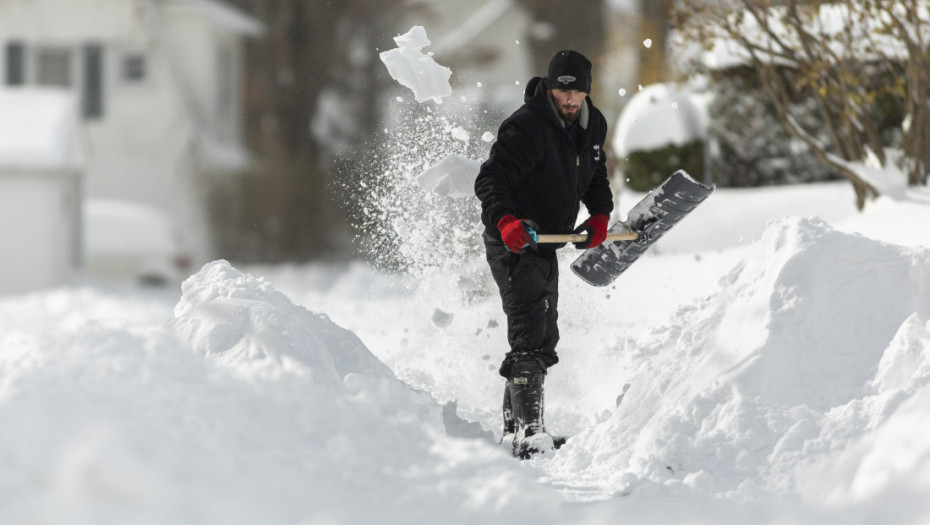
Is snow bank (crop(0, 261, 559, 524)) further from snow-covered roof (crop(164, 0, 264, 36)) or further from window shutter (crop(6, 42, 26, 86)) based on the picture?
window shutter (crop(6, 42, 26, 86))

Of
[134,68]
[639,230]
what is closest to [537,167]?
[639,230]

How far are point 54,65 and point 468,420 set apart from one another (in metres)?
18.7

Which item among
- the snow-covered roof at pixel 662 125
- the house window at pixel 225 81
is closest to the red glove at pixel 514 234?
the snow-covered roof at pixel 662 125

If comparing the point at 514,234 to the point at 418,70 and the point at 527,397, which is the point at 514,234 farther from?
the point at 418,70

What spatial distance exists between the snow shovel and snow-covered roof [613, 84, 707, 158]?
292 inches

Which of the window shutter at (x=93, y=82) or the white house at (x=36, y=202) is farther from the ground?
the window shutter at (x=93, y=82)

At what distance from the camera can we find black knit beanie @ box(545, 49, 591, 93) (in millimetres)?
4852

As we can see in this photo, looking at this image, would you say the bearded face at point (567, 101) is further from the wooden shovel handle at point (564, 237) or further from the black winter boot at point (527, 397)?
the black winter boot at point (527, 397)

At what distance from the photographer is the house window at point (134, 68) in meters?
22.1

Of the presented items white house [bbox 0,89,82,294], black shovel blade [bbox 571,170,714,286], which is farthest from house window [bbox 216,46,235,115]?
black shovel blade [bbox 571,170,714,286]

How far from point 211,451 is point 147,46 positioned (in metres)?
19.7

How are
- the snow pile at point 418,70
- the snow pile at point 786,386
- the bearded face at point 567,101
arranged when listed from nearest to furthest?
the snow pile at point 786,386 < the bearded face at point 567,101 < the snow pile at point 418,70

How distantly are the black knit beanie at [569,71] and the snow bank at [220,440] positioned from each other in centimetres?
137

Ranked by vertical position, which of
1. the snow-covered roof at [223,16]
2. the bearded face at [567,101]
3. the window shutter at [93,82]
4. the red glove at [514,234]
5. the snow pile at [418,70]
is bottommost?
the red glove at [514,234]
